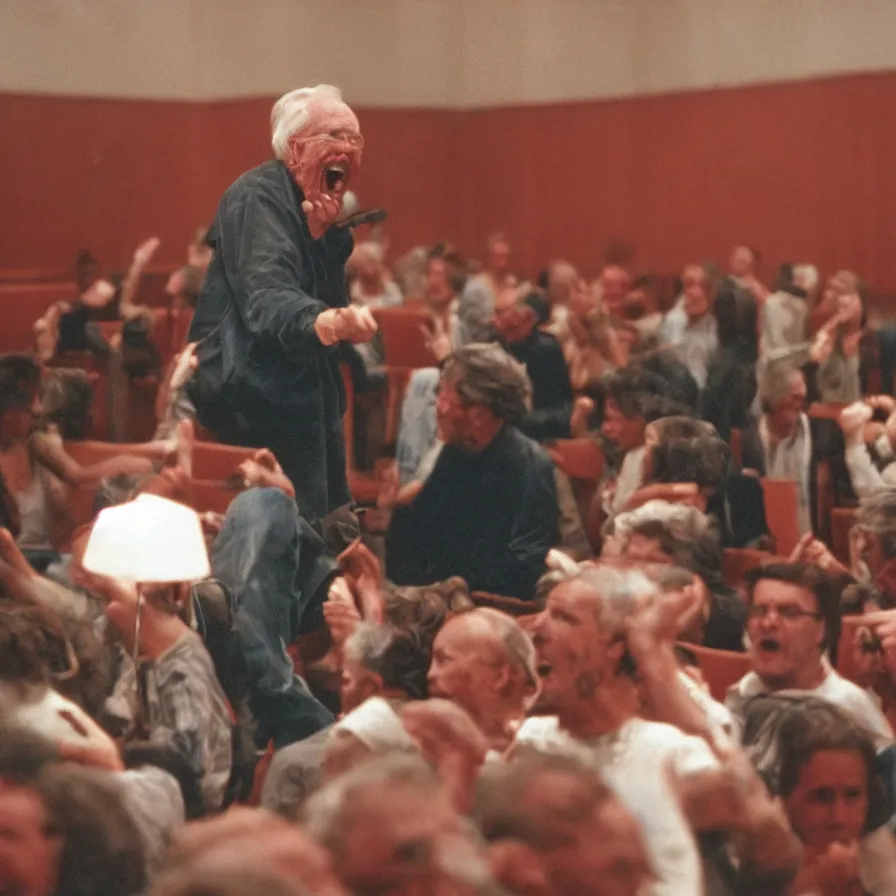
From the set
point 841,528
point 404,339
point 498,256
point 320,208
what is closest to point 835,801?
point 320,208

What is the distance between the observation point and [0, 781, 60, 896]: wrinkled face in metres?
2.77

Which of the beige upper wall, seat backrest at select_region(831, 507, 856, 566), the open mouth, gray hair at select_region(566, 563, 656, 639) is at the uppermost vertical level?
the beige upper wall

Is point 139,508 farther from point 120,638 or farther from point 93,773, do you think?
point 93,773

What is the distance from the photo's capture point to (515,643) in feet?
13.1

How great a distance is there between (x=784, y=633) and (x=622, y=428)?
7.91ft

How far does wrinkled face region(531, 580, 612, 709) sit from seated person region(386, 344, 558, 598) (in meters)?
1.82

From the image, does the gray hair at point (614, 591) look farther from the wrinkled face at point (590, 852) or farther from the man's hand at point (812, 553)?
the man's hand at point (812, 553)

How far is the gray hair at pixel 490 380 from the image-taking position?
5.71m

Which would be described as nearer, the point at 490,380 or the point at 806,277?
the point at 490,380

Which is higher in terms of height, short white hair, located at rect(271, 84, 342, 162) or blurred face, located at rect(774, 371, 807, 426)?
short white hair, located at rect(271, 84, 342, 162)

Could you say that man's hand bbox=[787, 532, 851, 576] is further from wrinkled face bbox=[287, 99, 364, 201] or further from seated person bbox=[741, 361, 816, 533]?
seated person bbox=[741, 361, 816, 533]

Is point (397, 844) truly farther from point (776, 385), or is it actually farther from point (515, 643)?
point (776, 385)

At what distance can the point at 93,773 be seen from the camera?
298 cm

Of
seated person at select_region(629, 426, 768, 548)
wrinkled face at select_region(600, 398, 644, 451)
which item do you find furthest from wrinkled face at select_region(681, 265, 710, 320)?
seated person at select_region(629, 426, 768, 548)
